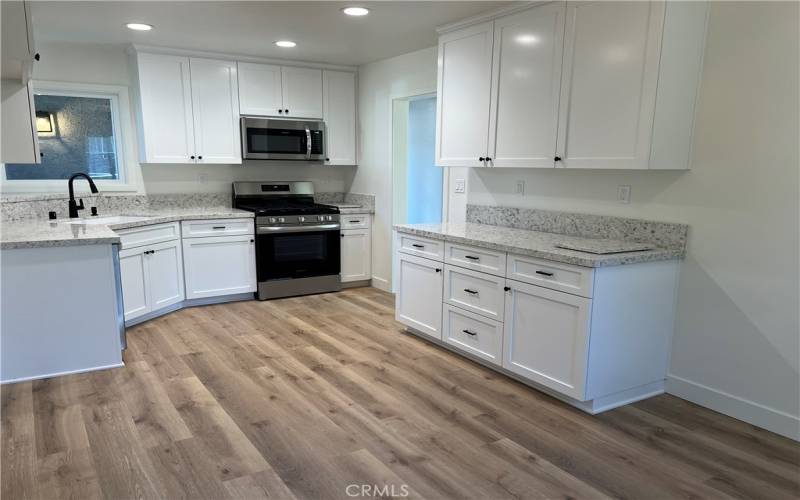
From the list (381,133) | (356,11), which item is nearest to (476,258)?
(356,11)

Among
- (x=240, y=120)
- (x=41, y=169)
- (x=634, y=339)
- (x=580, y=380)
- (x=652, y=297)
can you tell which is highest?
(x=240, y=120)

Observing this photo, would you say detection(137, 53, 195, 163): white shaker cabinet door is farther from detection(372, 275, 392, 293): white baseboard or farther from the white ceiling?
detection(372, 275, 392, 293): white baseboard

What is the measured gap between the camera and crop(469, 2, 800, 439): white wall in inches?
95.6

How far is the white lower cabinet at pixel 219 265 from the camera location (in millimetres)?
4582

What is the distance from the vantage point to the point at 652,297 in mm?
2791

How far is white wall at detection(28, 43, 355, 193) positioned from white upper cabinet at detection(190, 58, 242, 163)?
1.12 feet

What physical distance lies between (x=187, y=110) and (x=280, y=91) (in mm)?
893

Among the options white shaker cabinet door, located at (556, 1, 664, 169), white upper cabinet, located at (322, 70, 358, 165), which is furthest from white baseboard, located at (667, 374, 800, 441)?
white upper cabinet, located at (322, 70, 358, 165)

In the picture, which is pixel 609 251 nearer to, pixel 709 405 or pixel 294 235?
pixel 709 405

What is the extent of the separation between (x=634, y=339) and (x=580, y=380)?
0.40 metres

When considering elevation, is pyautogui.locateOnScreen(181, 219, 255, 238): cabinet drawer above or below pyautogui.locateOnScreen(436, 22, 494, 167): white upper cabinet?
below

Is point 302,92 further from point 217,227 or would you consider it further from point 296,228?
point 217,227

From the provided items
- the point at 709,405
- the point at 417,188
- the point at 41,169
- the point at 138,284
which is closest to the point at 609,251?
the point at 709,405

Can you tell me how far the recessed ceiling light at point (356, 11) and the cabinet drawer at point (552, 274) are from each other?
1854 mm
